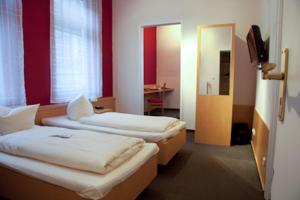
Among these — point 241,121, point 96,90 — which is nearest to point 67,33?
point 96,90

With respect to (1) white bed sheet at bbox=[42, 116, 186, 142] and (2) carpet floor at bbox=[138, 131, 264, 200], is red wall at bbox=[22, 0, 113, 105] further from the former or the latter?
(2) carpet floor at bbox=[138, 131, 264, 200]

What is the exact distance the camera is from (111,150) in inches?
67.6

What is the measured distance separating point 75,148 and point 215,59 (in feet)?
9.68

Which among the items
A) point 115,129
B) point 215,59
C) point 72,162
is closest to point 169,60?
point 215,59

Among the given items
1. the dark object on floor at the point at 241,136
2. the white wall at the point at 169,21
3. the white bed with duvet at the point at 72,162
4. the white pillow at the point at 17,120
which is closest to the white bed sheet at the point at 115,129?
the white bed with duvet at the point at 72,162

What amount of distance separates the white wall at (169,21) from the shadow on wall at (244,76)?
2 cm

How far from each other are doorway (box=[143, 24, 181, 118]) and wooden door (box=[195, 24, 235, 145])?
2954 millimetres

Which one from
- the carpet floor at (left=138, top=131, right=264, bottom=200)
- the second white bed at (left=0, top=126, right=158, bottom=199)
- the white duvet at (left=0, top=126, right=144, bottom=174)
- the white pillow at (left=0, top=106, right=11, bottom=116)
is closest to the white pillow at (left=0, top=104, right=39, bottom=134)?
the white pillow at (left=0, top=106, right=11, bottom=116)

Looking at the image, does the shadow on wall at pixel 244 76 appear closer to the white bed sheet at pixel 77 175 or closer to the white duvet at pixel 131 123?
the white duvet at pixel 131 123

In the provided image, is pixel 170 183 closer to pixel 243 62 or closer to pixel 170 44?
pixel 243 62

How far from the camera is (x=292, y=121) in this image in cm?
67

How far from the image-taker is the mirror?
3572 mm

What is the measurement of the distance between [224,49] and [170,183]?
2.56 meters

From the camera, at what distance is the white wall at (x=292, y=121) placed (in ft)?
2.02
